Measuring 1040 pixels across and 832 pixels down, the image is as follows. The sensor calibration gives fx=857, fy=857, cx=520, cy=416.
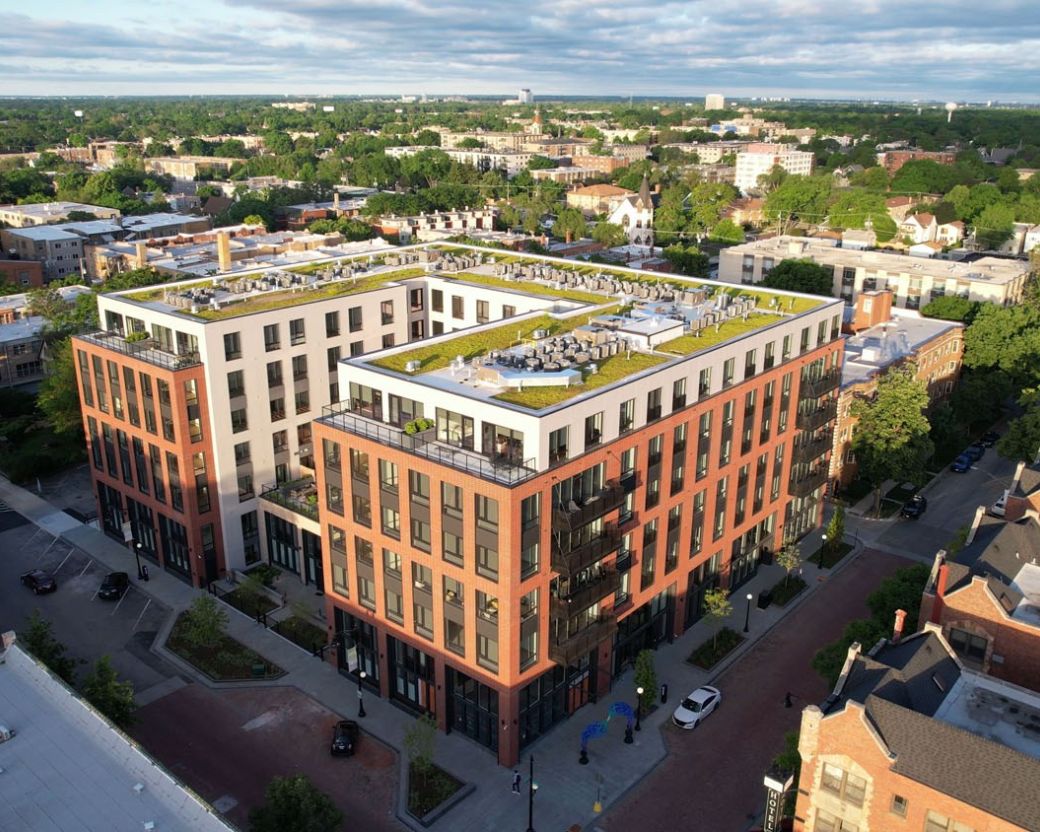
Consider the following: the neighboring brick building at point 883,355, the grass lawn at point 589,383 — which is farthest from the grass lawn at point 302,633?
the neighboring brick building at point 883,355

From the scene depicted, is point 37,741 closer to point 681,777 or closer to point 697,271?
point 681,777

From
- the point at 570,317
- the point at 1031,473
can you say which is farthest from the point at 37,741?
the point at 1031,473

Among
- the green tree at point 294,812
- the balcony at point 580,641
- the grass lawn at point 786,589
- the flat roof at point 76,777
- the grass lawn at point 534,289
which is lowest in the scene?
the grass lawn at point 786,589

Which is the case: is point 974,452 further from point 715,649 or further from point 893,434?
point 715,649

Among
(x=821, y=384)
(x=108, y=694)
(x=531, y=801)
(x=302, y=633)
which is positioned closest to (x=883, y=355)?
(x=821, y=384)

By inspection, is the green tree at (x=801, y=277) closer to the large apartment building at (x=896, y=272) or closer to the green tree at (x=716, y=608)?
the large apartment building at (x=896, y=272)

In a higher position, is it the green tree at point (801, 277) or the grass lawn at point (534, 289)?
the grass lawn at point (534, 289)
